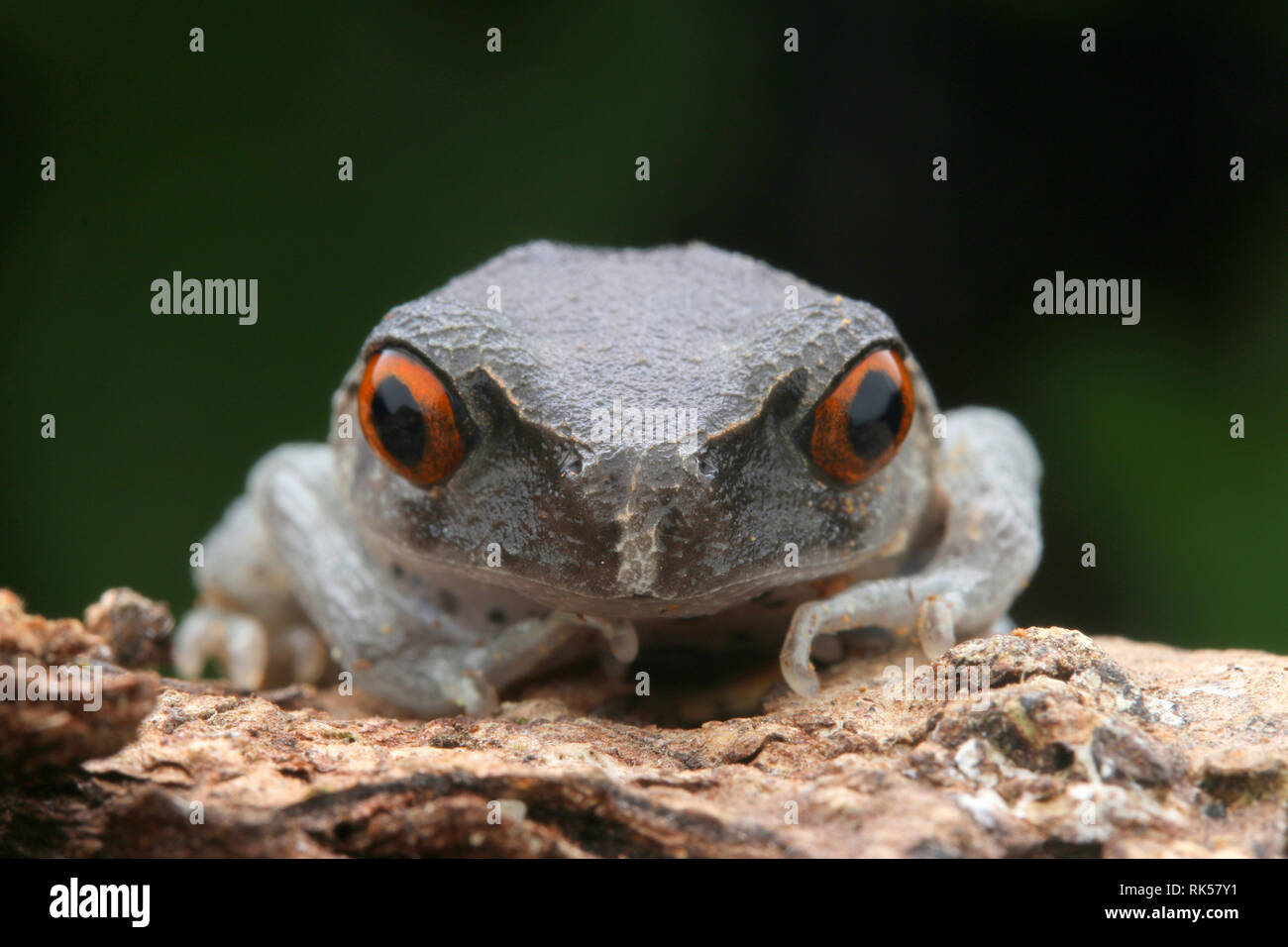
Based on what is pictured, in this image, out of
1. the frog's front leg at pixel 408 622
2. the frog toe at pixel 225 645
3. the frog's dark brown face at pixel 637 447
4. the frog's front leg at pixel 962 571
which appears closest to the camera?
the frog's dark brown face at pixel 637 447

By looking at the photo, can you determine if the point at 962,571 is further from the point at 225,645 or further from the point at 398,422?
the point at 225,645

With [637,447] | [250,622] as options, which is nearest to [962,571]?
[637,447]

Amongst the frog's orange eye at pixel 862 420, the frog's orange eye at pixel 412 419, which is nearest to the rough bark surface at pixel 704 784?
the frog's orange eye at pixel 862 420

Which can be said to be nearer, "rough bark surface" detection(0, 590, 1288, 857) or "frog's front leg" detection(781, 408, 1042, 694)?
"rough bark surface" detection(0, 590, 1288, 857)

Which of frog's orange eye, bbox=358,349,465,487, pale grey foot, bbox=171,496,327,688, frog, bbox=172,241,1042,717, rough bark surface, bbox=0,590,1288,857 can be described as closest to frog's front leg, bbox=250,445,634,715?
frog, bbox=172,241,1042,717

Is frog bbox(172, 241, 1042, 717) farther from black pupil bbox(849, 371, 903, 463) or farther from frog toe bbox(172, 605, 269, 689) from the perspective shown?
frog toe bbox(172, 605, 269, 689)

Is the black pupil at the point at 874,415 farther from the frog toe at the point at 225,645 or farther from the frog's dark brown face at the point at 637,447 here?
the frog toe at the point at 225,645

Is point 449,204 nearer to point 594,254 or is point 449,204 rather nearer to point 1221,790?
point 594,254
